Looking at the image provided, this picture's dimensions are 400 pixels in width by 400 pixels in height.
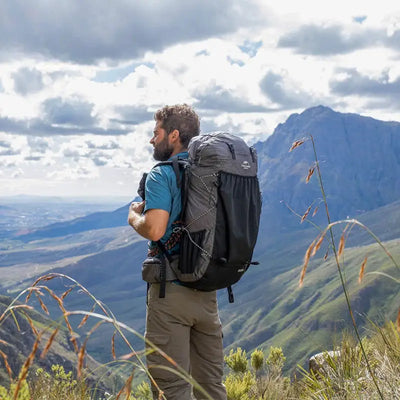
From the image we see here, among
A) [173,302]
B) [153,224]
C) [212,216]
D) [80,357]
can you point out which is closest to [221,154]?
[212,216]

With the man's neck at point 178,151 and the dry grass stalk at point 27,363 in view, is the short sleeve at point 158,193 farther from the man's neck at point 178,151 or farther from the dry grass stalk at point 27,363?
the dry grass stalk at point 27,363

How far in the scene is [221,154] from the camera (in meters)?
4.48

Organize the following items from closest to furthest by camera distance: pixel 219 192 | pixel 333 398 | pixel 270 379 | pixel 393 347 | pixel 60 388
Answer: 1. pixel 333 398
2. pixel 60 388
3. pixel 219 192
4. pixel 393 347
5. pixel 270 379

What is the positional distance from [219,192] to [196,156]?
39 cm

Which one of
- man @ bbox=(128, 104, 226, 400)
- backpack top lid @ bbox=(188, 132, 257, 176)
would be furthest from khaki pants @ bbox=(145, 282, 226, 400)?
backpack top lid @ bbox=(188, 132, 257, 176)

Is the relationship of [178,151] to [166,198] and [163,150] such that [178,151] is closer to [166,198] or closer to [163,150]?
[163,150]

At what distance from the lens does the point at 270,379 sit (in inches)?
249

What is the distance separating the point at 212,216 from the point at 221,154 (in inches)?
22.2

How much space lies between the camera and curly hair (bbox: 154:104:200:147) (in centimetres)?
486

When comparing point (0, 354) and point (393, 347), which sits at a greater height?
point (0, 354)

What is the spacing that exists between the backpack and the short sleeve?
0.14 metres

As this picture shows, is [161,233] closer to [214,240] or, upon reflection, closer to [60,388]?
[214,240]

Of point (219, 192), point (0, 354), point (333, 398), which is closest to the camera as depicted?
point (0, 354)

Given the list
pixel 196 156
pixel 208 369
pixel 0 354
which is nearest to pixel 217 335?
pixel 208 369
